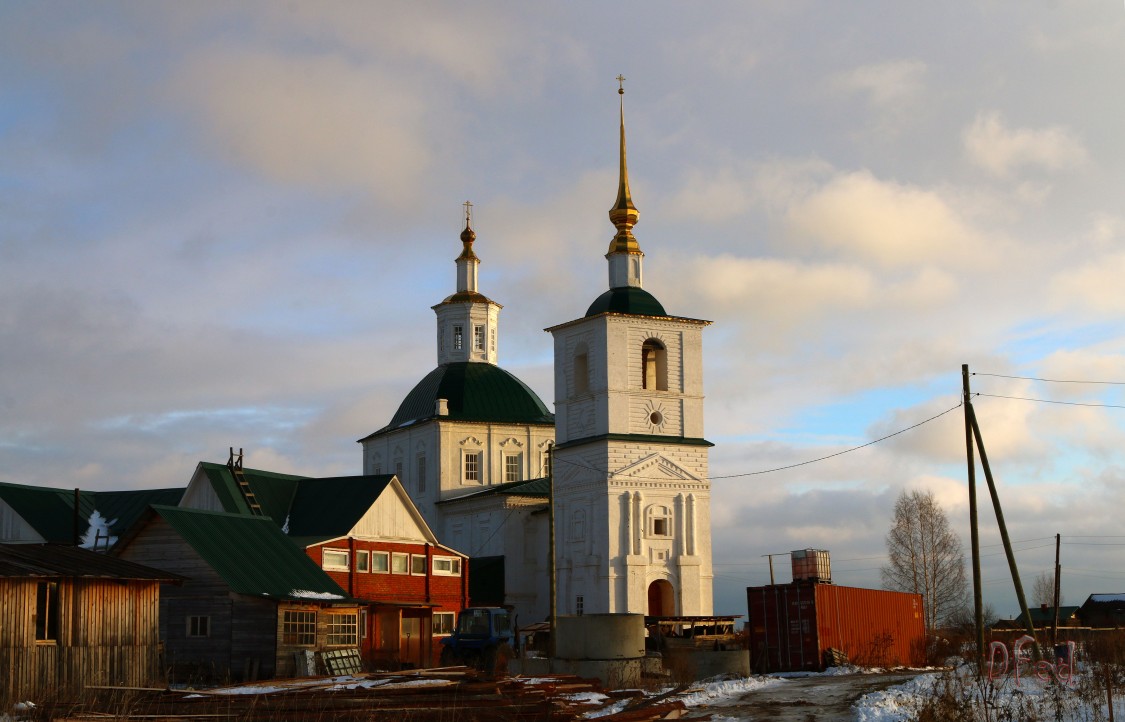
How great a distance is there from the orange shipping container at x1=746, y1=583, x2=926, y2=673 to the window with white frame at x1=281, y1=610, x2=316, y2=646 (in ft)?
46.6

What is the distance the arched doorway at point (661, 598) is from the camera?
57.2 metres

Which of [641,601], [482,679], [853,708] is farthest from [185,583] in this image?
[641,601]

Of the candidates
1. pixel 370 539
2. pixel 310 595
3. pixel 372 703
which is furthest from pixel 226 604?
pixel 372 703

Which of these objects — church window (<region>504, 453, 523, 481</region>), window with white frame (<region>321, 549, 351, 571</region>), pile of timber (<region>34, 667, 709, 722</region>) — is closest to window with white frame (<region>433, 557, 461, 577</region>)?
window with white frame (<region>321, 549, 351, 571</region>)

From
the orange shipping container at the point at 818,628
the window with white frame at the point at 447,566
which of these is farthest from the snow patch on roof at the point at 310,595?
the orange shipping container at the point at 818,628

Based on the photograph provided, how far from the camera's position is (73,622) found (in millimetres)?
28750

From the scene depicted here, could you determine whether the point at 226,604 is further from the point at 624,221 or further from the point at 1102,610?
the point at 1102,610

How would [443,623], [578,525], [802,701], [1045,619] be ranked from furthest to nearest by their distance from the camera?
[1045,619]
[578,525]
[443,623]
[802,701]

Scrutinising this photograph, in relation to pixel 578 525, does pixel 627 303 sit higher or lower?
higher

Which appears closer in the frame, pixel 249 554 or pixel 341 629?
pixel 249 554

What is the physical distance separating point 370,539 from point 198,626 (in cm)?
1198

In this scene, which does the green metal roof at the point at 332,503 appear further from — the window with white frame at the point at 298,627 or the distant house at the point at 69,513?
the window with white frame at the point at 298,627

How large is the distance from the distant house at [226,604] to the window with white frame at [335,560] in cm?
730

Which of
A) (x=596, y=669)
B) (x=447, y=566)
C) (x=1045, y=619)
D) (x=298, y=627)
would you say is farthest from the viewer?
(x=1045, y=619)
